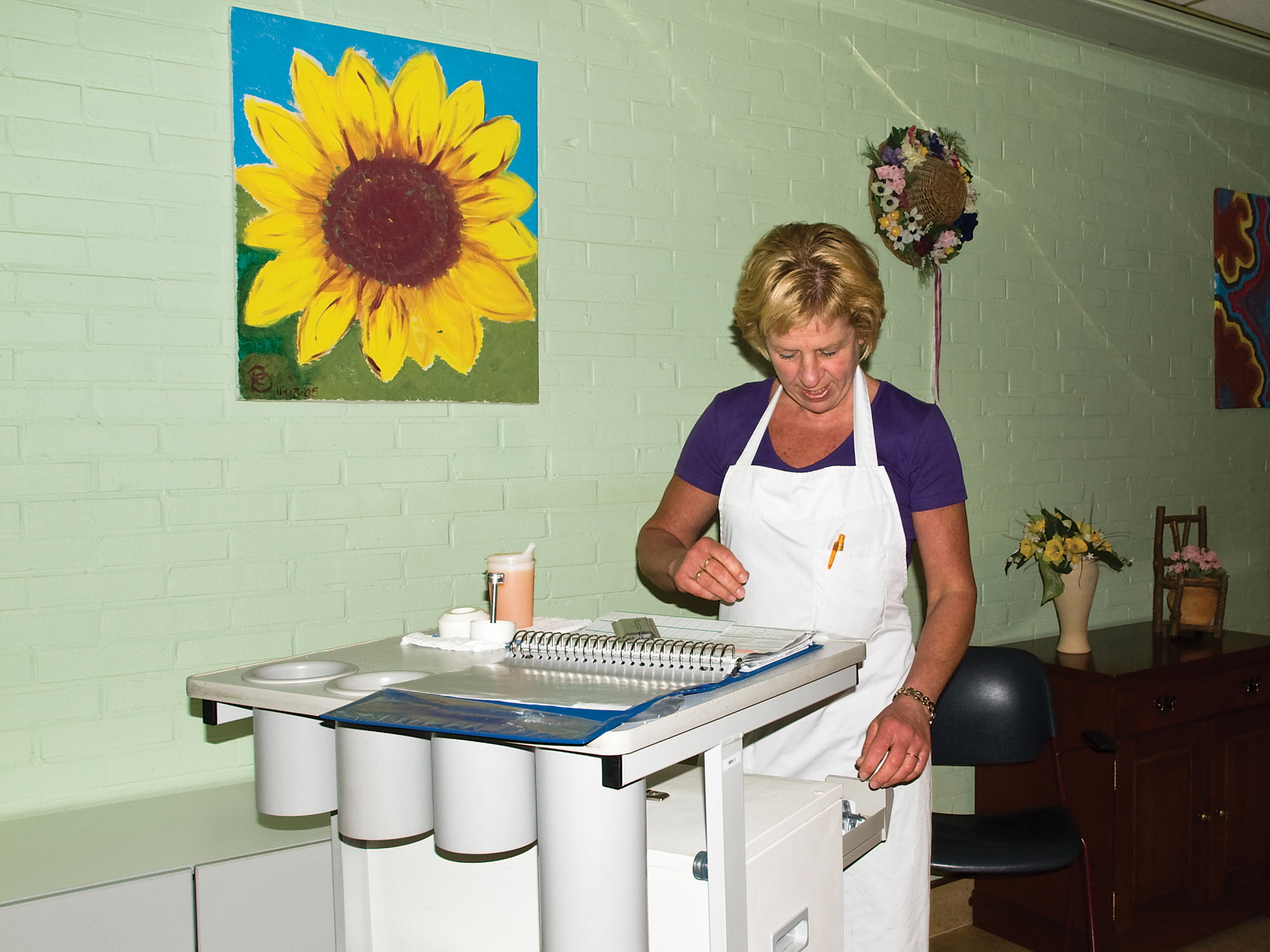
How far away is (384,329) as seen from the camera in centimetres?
260

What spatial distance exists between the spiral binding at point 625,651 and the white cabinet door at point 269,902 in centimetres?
73

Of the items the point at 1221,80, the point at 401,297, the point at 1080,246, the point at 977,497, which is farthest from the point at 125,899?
the point at 1221,80

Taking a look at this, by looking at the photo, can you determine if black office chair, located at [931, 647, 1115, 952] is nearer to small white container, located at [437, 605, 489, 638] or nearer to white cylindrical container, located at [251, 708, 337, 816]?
small white container, located at [437, 605, 489, 638]

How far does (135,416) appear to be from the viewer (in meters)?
2.31

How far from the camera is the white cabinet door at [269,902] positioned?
200 centimetres

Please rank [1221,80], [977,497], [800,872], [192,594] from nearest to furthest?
[800,872]
[192,594]
[977,497]
[1221,80]

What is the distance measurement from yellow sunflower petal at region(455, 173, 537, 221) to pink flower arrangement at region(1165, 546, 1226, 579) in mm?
2687

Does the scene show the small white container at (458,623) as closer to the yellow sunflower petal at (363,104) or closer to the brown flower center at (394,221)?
the brown flower center at (394,221)

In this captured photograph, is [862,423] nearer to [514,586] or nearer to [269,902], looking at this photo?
[514,586]

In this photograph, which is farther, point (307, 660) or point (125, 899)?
point (125, 899)

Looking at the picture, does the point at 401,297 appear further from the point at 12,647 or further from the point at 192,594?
the point at 12,647

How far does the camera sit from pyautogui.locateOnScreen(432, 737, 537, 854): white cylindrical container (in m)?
1.39

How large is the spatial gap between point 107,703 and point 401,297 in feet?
3.63

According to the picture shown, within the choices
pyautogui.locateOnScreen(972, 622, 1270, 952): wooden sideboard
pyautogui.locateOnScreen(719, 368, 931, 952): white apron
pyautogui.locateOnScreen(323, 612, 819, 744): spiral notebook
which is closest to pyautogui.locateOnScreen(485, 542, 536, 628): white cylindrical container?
pyautogui.locateOnScreen(323, 612, 819, 744): spiral notebook
